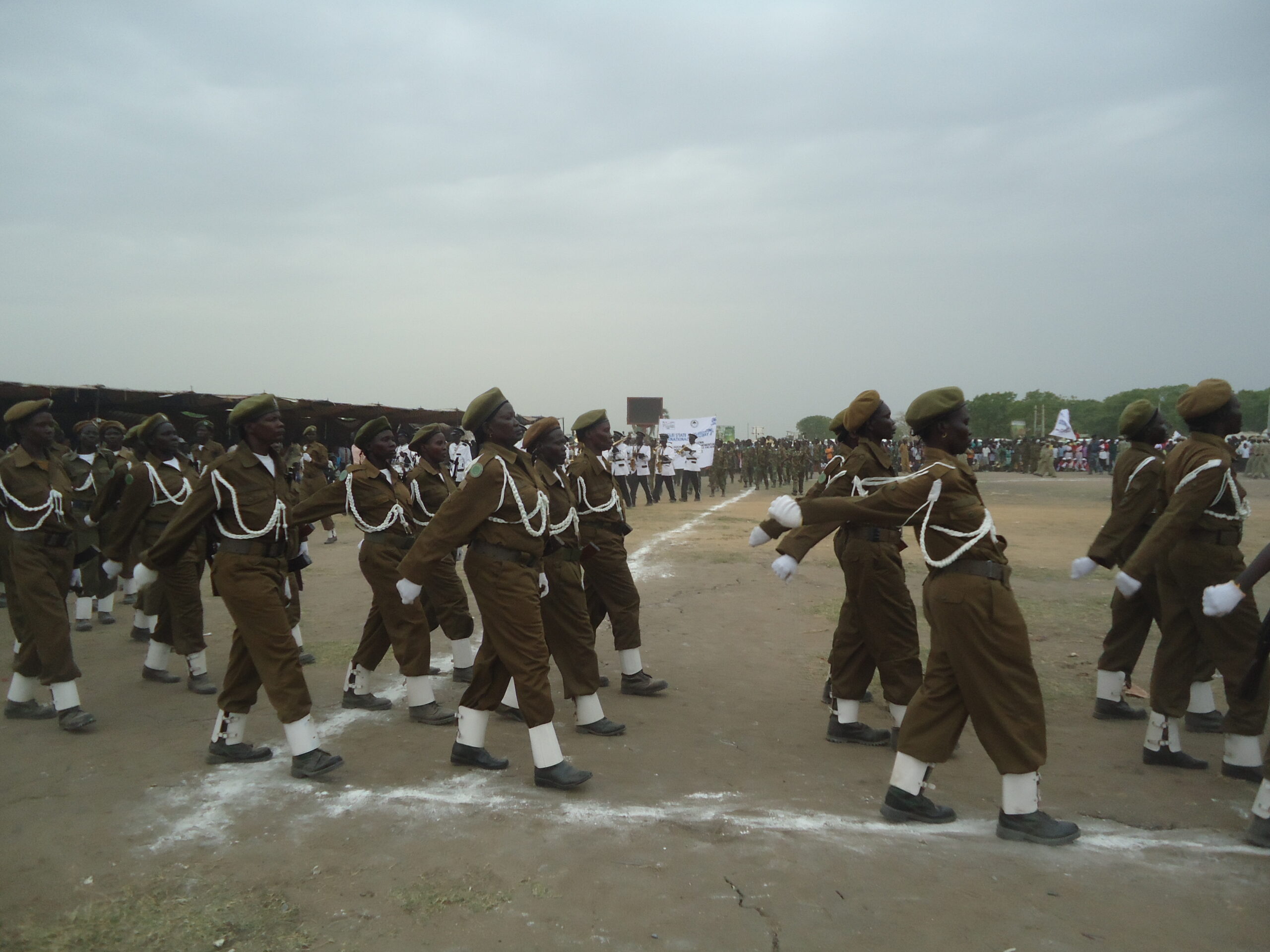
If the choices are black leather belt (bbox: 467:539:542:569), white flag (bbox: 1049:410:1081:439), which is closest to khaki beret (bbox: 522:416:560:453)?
black leather belt (bbox: 467:539:542:569)

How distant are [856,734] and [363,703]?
3513mm

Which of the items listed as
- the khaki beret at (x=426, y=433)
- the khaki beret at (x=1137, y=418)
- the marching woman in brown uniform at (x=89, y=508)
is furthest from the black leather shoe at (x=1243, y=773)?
the marching woman in brown uniform at (x=89, y=508)

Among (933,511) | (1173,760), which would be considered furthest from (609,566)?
(1173,760)

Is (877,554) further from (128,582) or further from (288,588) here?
(128,582)

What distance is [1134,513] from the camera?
595 cm

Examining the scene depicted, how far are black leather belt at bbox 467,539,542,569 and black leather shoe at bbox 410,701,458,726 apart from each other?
1.69 metres

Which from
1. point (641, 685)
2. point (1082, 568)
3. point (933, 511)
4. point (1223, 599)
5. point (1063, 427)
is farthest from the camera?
point (1063, 427)

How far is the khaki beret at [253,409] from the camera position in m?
5.16

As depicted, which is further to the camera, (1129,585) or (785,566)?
(1129,585)

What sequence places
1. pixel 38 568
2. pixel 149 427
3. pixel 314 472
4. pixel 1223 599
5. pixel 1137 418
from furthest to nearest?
pixel 314 472 < pixel 149 427 < pixel 1137 418 < pixel 38 568 < pixel 1223 599

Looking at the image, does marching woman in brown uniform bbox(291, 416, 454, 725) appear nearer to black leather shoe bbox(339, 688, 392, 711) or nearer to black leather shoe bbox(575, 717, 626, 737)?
→ black leather shoe bbox(339, 688, 392, 711)

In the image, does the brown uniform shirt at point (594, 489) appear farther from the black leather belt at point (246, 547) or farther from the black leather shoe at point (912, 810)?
the black leather shoe at point (912, 810)

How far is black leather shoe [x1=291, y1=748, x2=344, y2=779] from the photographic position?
489cm

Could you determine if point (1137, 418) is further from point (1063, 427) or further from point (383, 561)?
point (1063, 427)
